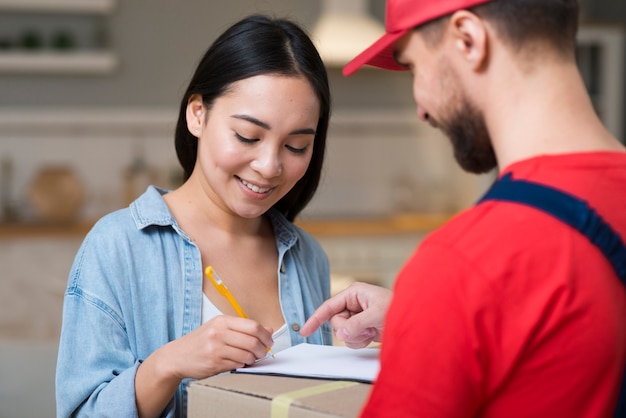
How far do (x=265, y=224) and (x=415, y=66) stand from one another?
86 cm

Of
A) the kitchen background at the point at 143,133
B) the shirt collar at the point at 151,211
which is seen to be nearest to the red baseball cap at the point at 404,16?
the shirt collar at the point at 151,211

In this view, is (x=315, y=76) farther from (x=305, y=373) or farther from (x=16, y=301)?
(x=16, y=301)

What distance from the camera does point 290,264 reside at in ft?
5.60

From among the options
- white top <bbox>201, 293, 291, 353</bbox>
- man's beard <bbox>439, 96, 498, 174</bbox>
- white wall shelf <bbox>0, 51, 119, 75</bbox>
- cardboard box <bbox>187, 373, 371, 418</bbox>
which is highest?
man's beard <bbox>439, 96, 498, 174</bbox>

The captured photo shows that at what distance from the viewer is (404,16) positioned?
0.94m

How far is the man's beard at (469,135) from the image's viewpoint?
3.03 ft

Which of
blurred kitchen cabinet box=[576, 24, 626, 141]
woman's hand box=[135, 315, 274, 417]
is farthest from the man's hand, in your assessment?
blurred kitchen cabinet box=[576, 24, 626, 141]

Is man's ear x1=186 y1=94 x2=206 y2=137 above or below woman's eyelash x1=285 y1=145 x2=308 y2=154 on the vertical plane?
above

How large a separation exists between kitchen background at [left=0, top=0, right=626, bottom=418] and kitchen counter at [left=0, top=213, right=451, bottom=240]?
0.01 metres

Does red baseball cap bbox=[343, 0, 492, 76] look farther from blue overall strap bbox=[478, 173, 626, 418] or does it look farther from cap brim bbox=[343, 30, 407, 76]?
blue overall strap bbox=[478, 173, 626, 418]

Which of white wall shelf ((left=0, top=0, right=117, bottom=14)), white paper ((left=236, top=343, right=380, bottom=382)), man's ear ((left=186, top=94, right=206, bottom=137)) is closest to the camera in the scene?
white paper ((left=236, top=343, right=380, bottom=382))

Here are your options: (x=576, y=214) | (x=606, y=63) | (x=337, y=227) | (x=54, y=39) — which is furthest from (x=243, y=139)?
(x=606, y=63)

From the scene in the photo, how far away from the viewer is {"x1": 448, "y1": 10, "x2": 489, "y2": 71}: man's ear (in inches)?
34.5

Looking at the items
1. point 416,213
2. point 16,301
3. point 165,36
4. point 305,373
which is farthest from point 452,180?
point 305,373
